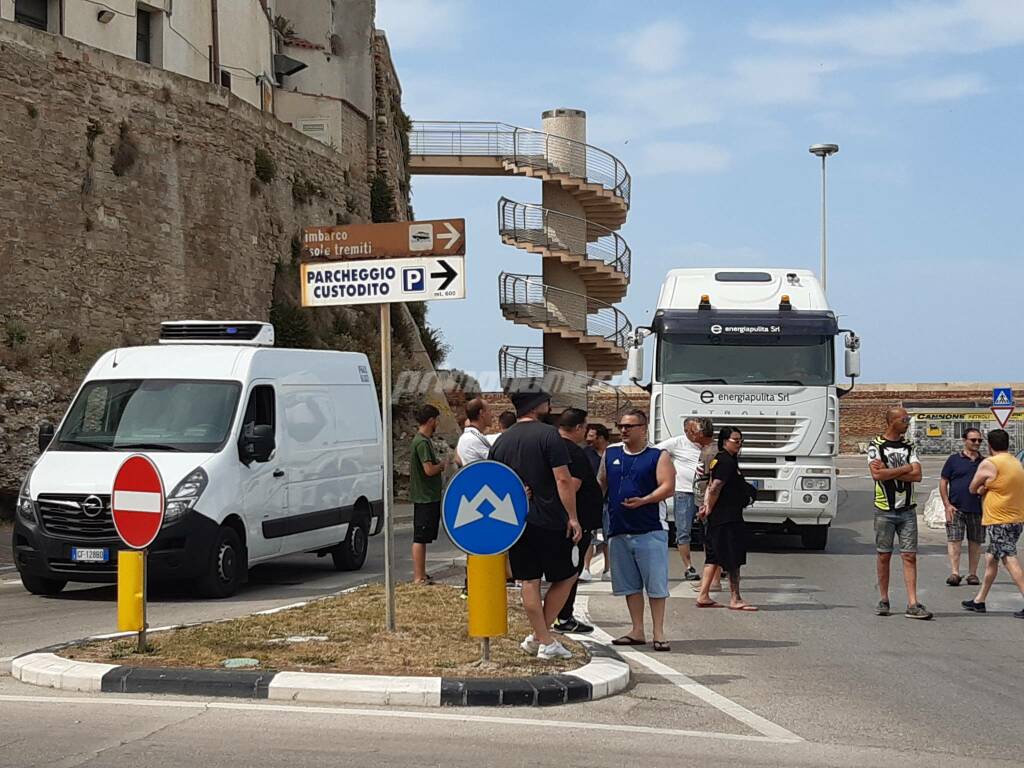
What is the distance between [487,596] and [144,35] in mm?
34249

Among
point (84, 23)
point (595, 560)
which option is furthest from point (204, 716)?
point (84, 23)

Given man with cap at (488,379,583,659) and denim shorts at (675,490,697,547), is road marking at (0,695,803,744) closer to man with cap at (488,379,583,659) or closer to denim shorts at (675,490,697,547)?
man with cap at (488,379,583,659)

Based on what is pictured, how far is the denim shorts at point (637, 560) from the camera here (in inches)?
432

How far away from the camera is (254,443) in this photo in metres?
14.8

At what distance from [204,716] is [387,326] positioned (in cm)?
367

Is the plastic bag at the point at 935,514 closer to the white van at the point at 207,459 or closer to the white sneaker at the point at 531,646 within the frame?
the white van at the point at 207,459

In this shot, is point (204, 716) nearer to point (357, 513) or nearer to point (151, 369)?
point (151, 369)

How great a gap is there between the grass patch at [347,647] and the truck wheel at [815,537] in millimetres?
10209

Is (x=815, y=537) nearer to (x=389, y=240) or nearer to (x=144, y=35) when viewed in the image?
(x=389, y=240)

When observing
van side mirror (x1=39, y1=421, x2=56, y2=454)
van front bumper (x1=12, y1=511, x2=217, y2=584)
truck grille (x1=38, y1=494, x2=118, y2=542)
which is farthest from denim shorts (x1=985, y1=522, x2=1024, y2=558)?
van side mirror (x1=39, y1=421, x2=56, y2=454)

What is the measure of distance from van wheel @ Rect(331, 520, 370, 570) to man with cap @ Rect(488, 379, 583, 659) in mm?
7983

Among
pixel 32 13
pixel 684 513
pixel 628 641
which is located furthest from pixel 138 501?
pixel 32 13

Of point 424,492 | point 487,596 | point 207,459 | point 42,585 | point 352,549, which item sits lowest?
point 42,585

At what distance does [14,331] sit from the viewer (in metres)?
26.0
